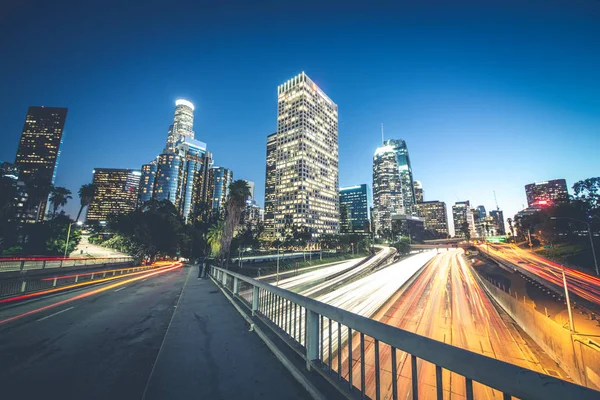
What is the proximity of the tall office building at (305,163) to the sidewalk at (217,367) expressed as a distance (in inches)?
5527

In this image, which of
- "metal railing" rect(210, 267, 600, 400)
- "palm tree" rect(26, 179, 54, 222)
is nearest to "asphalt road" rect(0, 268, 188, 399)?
"metal railing" rect(210, 267, 600, 400)

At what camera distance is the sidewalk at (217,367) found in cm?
315

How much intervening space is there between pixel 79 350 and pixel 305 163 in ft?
497

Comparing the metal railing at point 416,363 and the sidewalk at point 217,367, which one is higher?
the metal railing at point 416,363

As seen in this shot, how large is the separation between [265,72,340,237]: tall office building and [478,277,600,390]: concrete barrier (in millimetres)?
127931

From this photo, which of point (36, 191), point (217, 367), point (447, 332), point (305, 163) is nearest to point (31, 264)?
point (217, 367)

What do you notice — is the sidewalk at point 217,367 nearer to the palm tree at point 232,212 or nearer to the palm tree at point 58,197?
the palm tree at point 232,212

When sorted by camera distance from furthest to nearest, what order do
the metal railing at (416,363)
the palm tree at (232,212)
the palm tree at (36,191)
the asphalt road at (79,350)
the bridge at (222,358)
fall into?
the palm tree at (36,191), the palm tree at (232,212), the asphalt road at (79,350), the bridge at (222,358), the metal railing at (416,363)

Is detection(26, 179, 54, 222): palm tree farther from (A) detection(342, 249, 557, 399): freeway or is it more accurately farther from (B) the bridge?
(A) detection(342, 249, 557, 399): freeway

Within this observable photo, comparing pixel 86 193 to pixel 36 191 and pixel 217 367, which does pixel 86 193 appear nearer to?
pixel 36 191

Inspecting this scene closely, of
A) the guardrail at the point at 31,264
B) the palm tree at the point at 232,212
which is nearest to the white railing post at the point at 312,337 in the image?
the guardrail at the point at 31,264

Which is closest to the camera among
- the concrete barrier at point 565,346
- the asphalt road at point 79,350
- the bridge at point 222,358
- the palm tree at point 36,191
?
the bridge at point 222,358

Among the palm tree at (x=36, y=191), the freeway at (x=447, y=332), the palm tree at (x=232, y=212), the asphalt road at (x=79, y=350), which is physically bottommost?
the freeway at (x=447, y=332)

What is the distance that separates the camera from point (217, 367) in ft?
12.5
